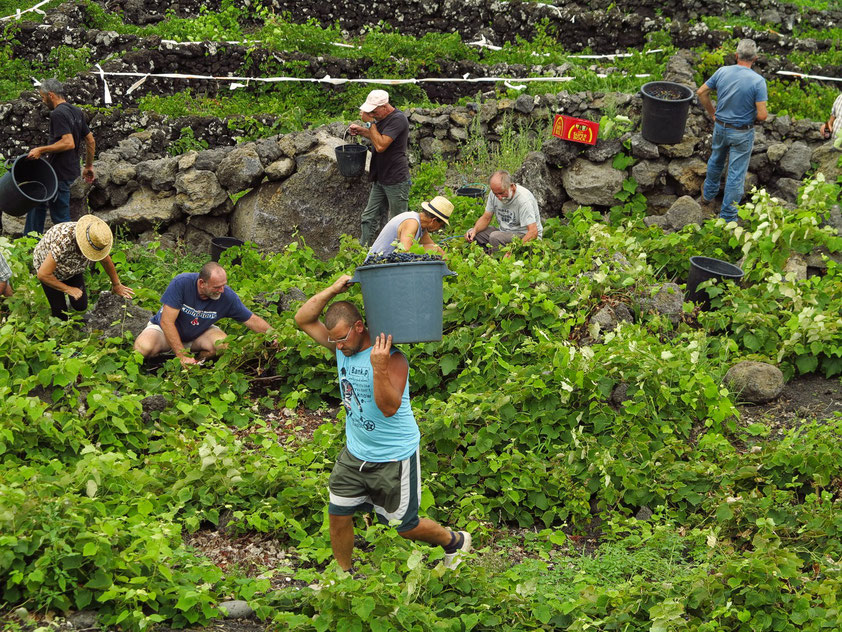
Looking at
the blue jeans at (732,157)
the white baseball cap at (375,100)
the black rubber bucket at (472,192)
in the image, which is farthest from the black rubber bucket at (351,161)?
the blue jeans at (732,157)

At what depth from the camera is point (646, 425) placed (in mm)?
6215

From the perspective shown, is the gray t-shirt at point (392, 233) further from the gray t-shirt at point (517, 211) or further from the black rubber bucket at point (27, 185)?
the black rubber bucket at point (27, 185)

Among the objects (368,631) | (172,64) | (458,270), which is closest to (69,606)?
(368,631)

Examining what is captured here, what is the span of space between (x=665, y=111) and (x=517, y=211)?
7.12 feet

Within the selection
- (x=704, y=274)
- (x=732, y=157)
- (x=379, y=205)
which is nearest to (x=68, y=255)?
(x=379, y=205)

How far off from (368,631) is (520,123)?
286 inches

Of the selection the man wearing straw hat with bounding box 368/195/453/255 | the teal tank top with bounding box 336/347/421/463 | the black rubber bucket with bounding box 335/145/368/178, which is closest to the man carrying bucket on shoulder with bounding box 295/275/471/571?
the teal tank top with bounding box 336/347/421/463

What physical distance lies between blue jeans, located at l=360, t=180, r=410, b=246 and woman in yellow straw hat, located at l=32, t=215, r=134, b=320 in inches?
109

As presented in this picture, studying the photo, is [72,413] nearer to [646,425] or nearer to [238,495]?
[238,495]

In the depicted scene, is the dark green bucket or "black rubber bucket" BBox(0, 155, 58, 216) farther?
"black rubber bucket" BBox(0, 155, 58, 216)

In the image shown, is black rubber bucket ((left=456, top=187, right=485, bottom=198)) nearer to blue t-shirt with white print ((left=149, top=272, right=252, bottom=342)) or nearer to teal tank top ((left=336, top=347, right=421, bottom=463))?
blue t-shirt with white print ((left=149, top=272, right=252, bottom=342))

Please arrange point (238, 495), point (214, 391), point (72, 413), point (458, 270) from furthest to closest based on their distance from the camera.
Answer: point (458, 270), point (214, 391), point (72, 413), point (238, 495)

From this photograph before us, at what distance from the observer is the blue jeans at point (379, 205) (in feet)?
29.7

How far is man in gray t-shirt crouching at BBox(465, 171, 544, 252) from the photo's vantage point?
851 centimetres
